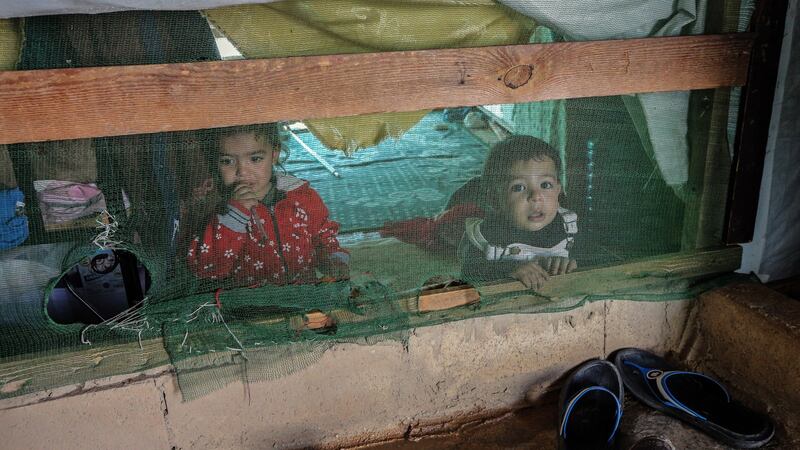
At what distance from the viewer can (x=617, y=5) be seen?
6.07 feet

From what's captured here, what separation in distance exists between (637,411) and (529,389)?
→ 0.40 meters

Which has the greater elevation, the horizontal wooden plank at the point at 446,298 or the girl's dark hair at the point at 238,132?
the girl's dark hair at the point at 238,132

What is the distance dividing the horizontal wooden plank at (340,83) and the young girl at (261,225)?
0.10 m

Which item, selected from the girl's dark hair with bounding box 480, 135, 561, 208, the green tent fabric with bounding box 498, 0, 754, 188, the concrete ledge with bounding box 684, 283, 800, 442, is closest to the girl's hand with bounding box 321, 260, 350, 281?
the girl's dark hair with bounding box 480, 135, 561, 208

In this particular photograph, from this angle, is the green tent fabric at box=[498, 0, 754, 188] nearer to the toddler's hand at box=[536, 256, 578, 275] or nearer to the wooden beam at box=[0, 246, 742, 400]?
the wooden beam at box=[0, 246, 742, 400]

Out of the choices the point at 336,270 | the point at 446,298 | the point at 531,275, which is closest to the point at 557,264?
the point at 531,275

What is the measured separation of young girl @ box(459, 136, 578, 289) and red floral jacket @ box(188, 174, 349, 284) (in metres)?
0.48

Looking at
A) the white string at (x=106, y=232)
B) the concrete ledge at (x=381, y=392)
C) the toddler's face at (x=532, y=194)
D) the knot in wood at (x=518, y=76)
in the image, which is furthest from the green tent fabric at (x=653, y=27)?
the white string at (x=106, y=232)

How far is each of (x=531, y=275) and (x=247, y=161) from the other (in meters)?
1.04

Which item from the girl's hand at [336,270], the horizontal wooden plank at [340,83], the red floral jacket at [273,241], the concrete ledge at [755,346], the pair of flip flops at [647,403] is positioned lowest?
the pair of flip flops at [647,403]

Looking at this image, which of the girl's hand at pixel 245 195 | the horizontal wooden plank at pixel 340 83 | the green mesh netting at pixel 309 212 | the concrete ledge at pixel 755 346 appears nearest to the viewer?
the horizontal wooden plank at pixel 340 83

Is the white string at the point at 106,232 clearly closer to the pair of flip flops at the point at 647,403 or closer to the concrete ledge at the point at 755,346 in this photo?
the pair of flip flops at the point at 647,403

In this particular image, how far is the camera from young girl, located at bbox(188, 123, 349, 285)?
173 cm

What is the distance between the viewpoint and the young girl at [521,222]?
76.7 inches
